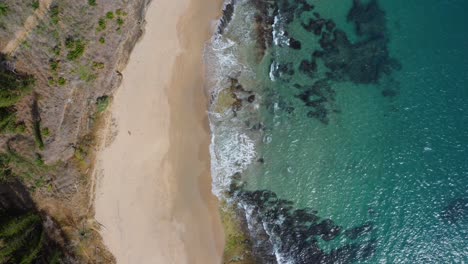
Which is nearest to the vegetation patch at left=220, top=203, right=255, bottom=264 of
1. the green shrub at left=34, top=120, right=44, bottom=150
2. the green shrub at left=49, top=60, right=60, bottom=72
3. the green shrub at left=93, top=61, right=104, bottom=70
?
the green shrub at left=93, top=61, right=104, bottom=70

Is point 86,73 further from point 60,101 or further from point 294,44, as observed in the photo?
point 294,44

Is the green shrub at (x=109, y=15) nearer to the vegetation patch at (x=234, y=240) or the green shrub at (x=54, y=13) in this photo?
the green shrub at (x=54, y=13)

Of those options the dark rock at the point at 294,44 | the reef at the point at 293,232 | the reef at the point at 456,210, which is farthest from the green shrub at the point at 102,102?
the reef at the point at 456,210

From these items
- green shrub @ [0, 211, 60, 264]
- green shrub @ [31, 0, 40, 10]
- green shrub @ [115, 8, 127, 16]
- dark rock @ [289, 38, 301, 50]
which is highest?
dark rock @ [289, 38, 301, 50]

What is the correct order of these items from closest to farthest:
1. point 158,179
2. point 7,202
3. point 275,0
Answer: point 7,202 → point 158,179 → point 275,0

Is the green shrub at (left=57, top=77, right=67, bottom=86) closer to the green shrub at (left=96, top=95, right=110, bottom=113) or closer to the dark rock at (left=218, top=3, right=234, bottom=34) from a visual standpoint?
the green shrub at (left=96, top=95, right=110, bottom=113)

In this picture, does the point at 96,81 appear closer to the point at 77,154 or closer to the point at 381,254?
the point at 77,154

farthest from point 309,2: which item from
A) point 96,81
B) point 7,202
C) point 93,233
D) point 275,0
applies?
point 7,202
